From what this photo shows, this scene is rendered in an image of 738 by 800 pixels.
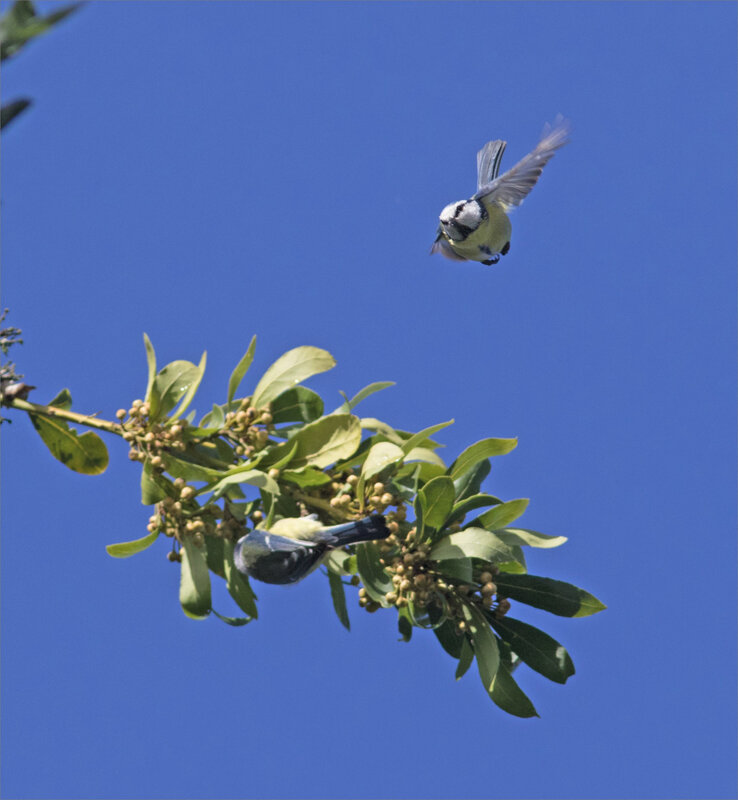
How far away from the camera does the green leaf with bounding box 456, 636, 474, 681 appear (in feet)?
10.6

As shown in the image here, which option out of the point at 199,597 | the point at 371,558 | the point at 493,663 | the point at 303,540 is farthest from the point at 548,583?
the point at 199,597

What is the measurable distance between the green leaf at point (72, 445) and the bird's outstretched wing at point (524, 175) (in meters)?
1.57

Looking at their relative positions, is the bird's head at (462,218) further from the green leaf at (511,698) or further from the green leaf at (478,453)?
the green leaf at (511,698)

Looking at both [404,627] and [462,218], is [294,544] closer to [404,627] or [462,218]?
[404,627]

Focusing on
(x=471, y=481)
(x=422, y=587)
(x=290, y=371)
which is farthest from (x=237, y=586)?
(x=471, y=481)

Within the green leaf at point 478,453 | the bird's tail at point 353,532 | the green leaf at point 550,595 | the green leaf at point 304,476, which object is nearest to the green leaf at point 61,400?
the green leaf at point 304,476

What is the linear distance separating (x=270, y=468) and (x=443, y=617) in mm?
654

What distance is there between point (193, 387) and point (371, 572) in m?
0.74

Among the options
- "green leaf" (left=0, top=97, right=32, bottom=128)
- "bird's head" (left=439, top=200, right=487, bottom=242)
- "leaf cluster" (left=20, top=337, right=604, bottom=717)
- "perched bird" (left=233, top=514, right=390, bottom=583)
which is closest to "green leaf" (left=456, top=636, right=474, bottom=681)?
"leaf cluster" (left=20, top=337, right=604, bottom=717)

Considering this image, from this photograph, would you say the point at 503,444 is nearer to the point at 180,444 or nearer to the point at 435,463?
the point at 435,463

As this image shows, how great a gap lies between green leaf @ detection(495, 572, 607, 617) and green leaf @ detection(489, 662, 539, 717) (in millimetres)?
248

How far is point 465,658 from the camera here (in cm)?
322

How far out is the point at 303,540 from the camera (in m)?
3.02

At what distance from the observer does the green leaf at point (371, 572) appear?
10.2ft
